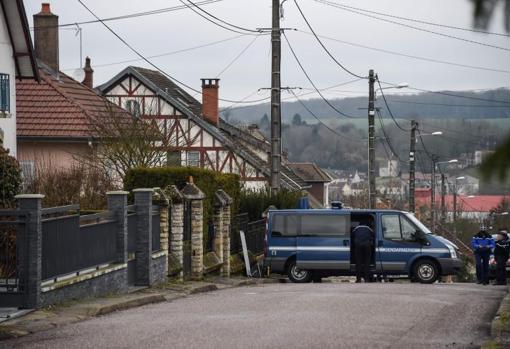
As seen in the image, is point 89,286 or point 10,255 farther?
Answer: point 89,286

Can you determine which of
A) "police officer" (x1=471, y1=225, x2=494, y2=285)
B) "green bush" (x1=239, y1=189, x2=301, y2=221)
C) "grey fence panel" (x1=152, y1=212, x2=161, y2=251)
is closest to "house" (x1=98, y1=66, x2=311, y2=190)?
"green bush" (x1=239, y1=189, x2=301, y2=221)

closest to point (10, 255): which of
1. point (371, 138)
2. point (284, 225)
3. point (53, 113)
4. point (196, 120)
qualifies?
point (284, 225)

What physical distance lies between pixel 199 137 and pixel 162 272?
100 ft

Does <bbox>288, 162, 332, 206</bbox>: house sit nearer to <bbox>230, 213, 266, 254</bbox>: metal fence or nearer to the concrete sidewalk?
<bbox>230, 213, 266, 254</bbox>: metal fence

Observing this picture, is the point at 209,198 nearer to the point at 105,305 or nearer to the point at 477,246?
the point at 477,246

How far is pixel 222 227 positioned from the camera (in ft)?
86.0

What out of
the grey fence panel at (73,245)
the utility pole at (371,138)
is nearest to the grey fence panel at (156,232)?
the grey fence panel at (73,245)

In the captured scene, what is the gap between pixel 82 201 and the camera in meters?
24.1

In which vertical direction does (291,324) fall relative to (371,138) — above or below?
below

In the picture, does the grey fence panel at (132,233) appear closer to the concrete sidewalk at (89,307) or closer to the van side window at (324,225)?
the concrete sidewalk at (89,307)

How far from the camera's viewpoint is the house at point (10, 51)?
2641 centimetres

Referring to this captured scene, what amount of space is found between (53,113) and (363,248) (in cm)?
1582

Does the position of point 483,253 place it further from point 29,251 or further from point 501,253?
point 29,251

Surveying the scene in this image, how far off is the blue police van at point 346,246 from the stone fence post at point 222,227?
130 centimetres
